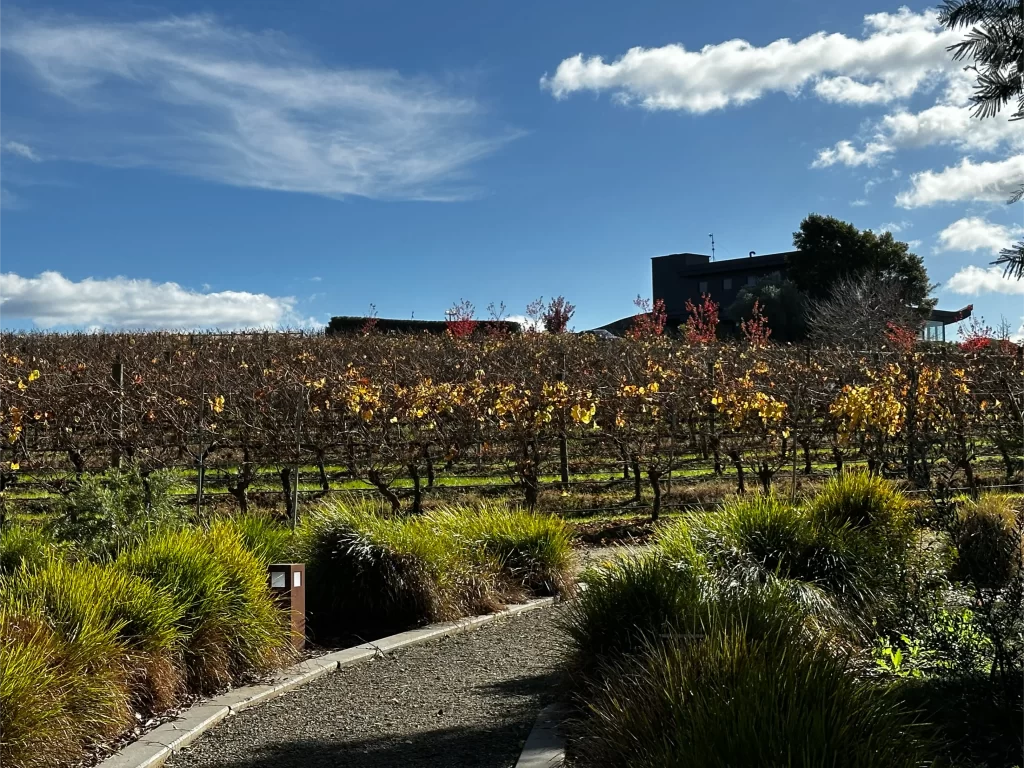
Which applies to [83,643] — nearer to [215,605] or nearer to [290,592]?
[215,605]

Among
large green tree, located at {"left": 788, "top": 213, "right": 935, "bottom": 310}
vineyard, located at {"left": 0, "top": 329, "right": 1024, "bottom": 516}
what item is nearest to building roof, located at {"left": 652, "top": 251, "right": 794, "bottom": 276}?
large green tree, located at {"left": 788, "top": 213, "right": 935, "bottom": 310}

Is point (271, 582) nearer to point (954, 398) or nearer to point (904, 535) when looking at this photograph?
point (904, 535)

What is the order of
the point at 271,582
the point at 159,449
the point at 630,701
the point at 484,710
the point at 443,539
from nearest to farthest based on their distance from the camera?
1. the point at 630,701
2. the point at 484,710
3. the point at 271,582
4. the point at 443,539
5. the point at 159,449

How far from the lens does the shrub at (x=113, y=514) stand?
641 cm

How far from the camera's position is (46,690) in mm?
4168

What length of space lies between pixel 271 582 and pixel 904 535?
185 inches

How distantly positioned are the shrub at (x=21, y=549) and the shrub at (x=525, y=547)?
285 centimetres

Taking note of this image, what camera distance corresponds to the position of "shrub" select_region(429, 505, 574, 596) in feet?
24.6

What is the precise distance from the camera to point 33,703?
405 cm

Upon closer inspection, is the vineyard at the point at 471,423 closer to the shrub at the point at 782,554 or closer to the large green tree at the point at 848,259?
the shrub at the point at 782,554

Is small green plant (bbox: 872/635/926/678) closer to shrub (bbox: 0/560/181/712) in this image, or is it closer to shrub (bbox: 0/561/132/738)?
shrub (bbox: 0/560/181/712)

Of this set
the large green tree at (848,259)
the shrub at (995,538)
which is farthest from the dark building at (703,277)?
the shrub at (995,538)

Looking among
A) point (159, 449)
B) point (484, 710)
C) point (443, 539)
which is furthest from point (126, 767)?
point (159, 449)

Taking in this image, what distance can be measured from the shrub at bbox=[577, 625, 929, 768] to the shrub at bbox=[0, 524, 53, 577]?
3839 mm
